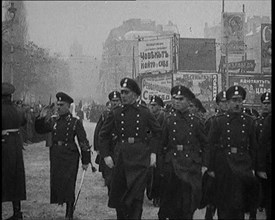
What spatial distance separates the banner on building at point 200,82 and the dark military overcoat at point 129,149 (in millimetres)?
15868

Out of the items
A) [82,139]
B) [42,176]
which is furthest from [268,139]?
[42,176]

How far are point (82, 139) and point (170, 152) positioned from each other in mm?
1578

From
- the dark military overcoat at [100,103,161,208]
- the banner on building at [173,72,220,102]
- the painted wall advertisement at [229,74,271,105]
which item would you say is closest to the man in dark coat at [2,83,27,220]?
the dark military overcoat at [100,103,161,208]

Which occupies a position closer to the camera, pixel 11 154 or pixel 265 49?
pixel 11 154

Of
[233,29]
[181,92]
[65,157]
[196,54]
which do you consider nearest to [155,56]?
[196,54]

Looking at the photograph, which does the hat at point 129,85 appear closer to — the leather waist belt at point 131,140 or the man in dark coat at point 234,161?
the leather waist belt at point 131,140

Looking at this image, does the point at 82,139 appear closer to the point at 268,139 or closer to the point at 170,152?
the point at 170,152

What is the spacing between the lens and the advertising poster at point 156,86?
22266 millimetres

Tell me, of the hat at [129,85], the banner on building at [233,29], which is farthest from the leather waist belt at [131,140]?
the banner on building at [233,29]

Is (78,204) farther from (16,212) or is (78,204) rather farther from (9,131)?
(9,131)

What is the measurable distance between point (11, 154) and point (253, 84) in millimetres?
14189

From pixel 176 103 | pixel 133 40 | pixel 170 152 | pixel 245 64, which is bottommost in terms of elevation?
pixel 170 152

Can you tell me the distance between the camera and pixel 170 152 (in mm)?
5543

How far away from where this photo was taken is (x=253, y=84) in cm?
1789
